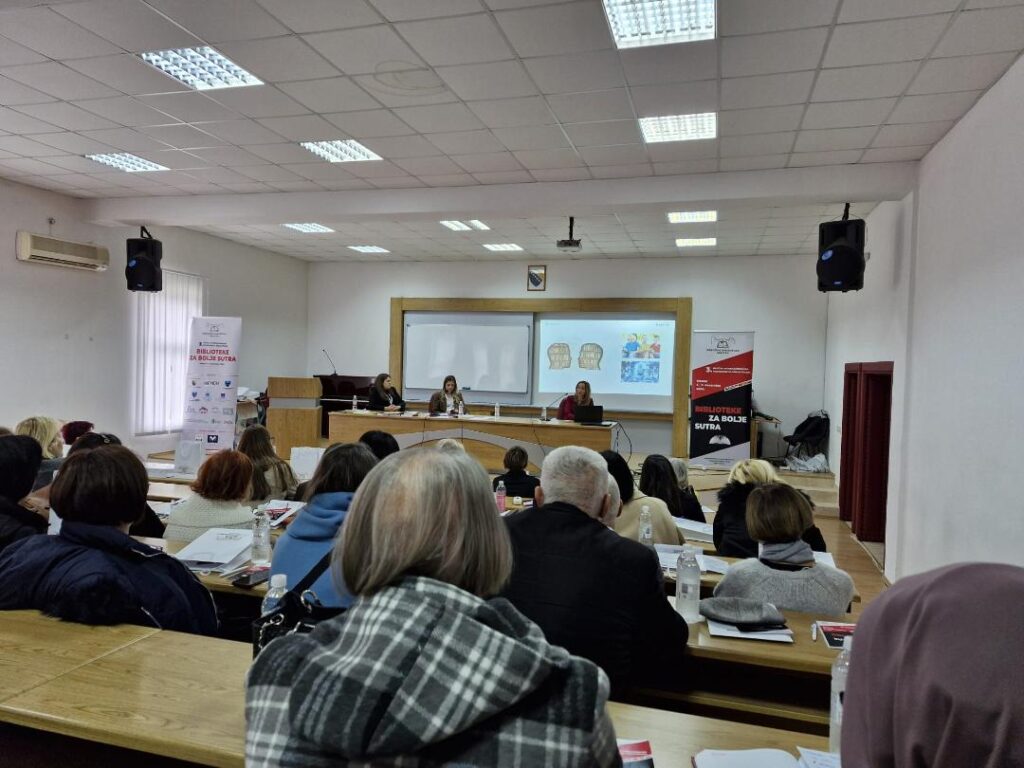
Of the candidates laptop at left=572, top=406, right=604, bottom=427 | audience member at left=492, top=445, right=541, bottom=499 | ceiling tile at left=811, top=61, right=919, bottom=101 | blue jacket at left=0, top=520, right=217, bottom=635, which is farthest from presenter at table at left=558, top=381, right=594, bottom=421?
blue jacket at left=0, top=520, right=217, bottom=635

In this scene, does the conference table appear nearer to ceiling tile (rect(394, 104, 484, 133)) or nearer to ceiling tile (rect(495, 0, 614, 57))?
ceiling tile (rect(495, 0, 614, 57))

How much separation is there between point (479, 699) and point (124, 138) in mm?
5916

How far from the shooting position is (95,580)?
5.89 ft

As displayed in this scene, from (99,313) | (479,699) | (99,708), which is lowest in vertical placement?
(99,708)

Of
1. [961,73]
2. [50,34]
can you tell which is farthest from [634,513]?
[50,34]

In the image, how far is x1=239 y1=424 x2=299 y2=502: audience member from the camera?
13.2ft

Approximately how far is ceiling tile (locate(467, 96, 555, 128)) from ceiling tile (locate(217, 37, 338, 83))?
1005 mm

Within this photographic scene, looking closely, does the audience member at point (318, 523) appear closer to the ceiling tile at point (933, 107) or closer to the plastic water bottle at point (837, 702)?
the plastic water bottle at point (837, 702)

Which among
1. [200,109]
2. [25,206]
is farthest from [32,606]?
[25,206]

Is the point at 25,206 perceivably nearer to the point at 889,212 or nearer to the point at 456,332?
the point at 456,332

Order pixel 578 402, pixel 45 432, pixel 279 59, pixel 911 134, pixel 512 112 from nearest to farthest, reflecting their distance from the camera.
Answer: pixel 279 59, pixel 45 432, pixel 512 112, pixel 911 134, pixel 578 402

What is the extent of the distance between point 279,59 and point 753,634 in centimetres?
Answer: 379

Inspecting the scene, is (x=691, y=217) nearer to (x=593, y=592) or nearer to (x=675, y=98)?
(x=675, y=98)

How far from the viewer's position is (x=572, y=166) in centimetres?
563
